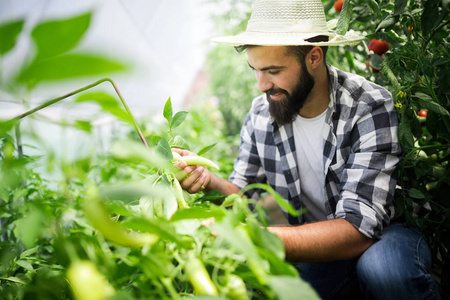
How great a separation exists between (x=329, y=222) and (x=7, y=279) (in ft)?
2.22

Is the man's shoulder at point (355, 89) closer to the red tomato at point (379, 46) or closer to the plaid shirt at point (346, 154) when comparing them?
the plaid shirt at point (346, 154)

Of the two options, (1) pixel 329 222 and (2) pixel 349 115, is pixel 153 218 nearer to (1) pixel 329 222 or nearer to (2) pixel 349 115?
(1) pixel 329 222

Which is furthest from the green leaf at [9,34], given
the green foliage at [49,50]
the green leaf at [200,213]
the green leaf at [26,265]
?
the green leaf at [26,265]

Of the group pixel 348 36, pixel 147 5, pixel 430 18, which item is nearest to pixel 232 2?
pixel 147 5

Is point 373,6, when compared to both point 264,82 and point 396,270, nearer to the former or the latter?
point 264,82

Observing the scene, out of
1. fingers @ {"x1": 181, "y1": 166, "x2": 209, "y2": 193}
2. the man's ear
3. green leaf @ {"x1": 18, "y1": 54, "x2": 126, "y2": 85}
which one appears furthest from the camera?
the man's ear

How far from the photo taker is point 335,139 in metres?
1.17

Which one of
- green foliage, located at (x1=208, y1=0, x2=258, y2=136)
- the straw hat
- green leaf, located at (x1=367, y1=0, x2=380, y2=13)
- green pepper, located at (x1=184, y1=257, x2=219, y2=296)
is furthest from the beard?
green foliage, located at (x1=208, y1=0, x2=258, y2=136)

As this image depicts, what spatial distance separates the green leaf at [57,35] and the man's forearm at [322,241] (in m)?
0.58

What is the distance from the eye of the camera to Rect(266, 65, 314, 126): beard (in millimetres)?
1214

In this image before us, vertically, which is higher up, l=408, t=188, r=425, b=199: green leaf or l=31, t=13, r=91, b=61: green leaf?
l=31, t=13, r=91, b=61: green leaf

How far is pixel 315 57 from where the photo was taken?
1240mm

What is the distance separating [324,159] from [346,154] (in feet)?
0.24

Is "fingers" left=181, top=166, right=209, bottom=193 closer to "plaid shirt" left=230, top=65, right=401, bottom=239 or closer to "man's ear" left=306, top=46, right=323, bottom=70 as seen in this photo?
"plaid shirt" left=230, top=65, right=401, bottom=239
